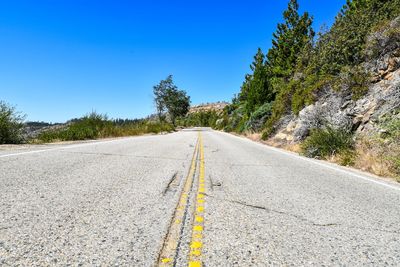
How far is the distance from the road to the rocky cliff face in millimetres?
5920

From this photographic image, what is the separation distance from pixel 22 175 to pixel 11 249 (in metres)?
3.52

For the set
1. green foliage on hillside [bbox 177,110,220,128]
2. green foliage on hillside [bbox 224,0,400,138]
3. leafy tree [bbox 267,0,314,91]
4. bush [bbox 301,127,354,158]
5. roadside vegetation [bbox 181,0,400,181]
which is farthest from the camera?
green foliage on hillside [bbox 177,110,220,128]

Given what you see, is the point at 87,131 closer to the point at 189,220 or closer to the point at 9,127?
the point at 9,127

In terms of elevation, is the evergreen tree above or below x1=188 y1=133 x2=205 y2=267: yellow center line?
above

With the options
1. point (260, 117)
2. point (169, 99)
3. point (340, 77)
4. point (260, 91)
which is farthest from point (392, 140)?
point (169, 99)

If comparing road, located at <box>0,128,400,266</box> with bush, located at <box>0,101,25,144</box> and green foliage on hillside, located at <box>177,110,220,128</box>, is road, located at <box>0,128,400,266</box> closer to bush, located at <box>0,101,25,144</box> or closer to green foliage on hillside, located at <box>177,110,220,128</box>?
bush, located at <box>0,101,25,144</box>

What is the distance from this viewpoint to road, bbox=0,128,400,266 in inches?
102

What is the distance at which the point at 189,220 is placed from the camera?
3.54 meters

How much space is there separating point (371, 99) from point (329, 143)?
3005 millimetres

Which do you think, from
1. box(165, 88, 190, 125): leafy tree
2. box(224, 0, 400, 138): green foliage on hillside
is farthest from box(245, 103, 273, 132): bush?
box(165, 88, 190, 125): leafy tree

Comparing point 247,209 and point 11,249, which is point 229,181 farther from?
point 11,249

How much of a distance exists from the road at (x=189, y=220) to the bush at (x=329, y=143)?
442cm

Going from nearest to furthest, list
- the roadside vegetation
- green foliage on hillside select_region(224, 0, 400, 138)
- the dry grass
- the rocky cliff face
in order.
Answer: the dry grass → the roadside vegetation → the rocky cliff face → green foliage on hillside select_region(224, 0, 400, 138)

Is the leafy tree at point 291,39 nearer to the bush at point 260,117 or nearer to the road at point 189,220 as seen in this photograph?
the bush at point 260,117
